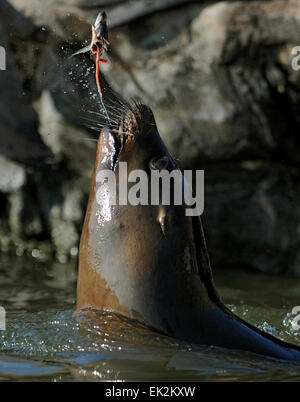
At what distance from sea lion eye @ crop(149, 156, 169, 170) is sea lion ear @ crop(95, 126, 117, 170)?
0.67 ft

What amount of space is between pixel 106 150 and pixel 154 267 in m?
0.66

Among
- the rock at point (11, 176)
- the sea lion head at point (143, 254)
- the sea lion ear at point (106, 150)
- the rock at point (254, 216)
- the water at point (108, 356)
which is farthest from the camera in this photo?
the rock at point (11, 176)

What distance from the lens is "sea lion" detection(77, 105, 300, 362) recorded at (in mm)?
3717

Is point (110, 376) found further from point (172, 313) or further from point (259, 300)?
point (259, 300)

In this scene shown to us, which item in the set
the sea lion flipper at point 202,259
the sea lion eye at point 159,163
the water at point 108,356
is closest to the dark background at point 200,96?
the water at point 108,356

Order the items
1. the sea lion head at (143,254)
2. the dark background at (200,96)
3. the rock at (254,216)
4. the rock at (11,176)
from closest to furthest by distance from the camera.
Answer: the sea lion head at (143,254), the dark background at (200,96), the rock at (254,216), the rock at (11,176)

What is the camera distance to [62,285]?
21.3ft

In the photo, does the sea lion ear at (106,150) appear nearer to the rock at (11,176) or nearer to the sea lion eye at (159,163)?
the sea lion eye at (159,163)

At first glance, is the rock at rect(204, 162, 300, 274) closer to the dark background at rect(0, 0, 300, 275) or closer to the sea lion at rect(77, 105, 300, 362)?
the dark background at rect(0, 0, 300, 275)

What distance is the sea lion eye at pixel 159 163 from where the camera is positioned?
3.79 m

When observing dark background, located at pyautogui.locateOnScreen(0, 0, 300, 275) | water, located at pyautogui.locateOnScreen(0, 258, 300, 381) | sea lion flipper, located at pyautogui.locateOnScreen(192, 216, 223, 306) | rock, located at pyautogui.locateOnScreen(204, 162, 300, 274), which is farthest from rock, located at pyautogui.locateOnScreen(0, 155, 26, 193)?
sea lion flipper, located at pyautogui.locateOnScreen(192, 216, 223, 306)

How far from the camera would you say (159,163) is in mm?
3801

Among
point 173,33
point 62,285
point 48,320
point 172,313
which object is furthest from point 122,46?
point 172,313

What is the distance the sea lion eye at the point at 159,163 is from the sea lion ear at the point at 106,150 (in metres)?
0.21
